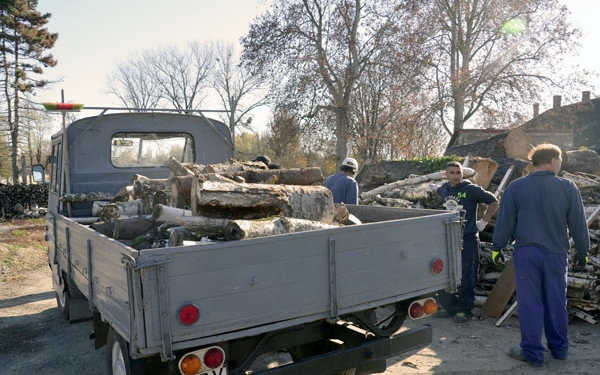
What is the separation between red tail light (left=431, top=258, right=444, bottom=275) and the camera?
12.1 feet

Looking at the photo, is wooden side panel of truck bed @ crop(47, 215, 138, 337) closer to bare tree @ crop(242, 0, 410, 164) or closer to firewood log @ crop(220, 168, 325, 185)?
firewood log @ crop(220, 168, 325, 185)

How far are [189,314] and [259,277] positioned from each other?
44cm

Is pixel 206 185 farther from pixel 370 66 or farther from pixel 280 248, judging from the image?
pixel 370 66

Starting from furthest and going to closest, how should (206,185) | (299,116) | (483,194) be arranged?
(299,116)
(483,194)
(206,185)

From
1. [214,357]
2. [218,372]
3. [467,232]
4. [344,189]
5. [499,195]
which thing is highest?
[344,189]

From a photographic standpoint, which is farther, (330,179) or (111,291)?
(330,179)

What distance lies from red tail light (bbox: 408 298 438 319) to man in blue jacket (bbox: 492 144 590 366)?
4.14 feet

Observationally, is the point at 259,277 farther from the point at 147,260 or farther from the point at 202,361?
the point at 147,260

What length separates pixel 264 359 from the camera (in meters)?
4.87

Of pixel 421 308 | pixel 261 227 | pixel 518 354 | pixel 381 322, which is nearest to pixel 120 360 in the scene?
pixel 261 227

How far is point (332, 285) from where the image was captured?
3.15 m

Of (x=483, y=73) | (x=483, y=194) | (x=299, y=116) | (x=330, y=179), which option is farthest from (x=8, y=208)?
(x=483, y=73)

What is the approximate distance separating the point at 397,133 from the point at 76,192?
20.6 meters

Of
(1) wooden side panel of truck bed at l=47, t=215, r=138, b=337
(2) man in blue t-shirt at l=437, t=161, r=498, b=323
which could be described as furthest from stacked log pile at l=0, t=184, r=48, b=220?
(2) man in blue t-shirt at l=437, t=161, r=498, b=323
